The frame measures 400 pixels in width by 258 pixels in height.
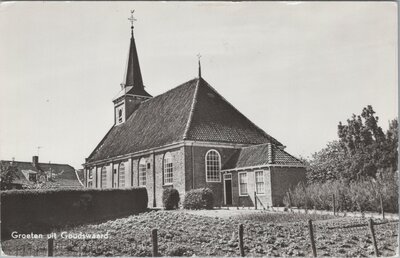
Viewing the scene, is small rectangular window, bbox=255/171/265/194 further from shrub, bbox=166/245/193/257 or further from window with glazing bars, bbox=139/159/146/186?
shrub, bbox=166/245/193/257

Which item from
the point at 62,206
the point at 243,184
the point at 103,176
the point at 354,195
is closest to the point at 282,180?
the point at 243,184

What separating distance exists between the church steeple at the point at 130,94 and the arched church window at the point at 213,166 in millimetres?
12319

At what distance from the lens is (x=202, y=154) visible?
→ 22.7 metres

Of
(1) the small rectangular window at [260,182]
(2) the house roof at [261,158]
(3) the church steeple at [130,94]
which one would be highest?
(3) the church steeple at [130,94]

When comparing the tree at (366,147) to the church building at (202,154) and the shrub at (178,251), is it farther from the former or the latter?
the shrub at (178,251)

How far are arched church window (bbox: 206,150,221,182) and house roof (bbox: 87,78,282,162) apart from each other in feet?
2.78

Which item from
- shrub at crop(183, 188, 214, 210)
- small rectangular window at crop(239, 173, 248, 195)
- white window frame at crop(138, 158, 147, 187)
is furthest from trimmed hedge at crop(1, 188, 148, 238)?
small rectangular window at crop(239, 173, 248, 195)

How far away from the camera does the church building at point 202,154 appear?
822 inches

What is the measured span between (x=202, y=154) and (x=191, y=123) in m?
1.85

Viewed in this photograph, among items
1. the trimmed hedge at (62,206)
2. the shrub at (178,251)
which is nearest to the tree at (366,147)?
the shrub at (178,251)

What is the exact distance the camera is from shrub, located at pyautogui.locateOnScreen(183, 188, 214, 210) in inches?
787

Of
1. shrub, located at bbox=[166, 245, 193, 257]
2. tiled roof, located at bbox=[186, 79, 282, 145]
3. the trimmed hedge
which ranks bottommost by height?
shrub, located at bbox=[166, 245, 193, 257]

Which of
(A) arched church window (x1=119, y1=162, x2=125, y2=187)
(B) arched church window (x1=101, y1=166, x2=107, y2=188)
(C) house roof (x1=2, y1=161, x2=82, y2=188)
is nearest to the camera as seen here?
(C) house roof (x1=2, y1=161, x2=82, y2=188)

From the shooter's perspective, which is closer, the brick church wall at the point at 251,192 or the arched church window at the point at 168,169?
the brick church wall at the point at 251,192
